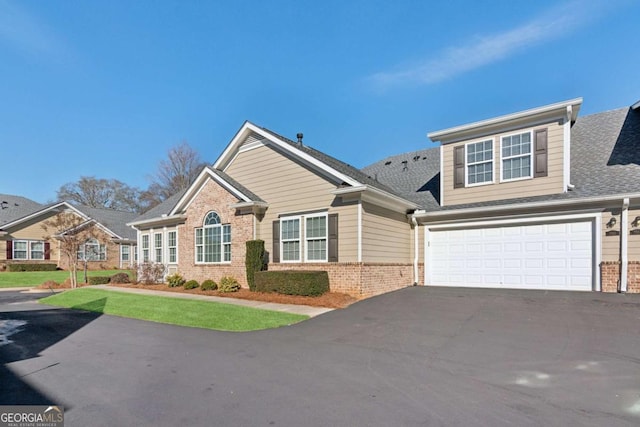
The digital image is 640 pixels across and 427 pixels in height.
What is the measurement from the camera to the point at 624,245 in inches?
398

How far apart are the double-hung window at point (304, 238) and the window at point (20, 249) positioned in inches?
1110

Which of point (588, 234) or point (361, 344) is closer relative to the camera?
point (361, 344)

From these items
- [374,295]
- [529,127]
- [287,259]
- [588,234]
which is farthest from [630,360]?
[287,259]

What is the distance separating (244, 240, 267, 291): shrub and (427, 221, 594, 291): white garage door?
6.49 m

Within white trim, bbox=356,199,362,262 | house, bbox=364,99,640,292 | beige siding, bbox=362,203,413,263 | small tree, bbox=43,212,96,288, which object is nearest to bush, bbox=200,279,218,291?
white trim, bbox=356,199,362,262

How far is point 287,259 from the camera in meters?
13.7

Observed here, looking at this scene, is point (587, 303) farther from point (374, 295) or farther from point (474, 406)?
point (474, 406)

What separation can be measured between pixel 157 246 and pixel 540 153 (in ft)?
61.4

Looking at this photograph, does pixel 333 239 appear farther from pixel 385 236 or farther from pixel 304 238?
pixel 385 236

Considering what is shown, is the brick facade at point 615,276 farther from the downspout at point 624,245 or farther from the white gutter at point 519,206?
the white gutter at point 519,206

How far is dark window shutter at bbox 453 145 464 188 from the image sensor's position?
13.7m

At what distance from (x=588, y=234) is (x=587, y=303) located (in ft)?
9.07

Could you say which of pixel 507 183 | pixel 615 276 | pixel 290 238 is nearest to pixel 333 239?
pixel 290 238

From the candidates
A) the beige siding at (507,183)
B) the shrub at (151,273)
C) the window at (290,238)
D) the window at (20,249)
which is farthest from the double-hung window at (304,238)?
the window at (20,249)
